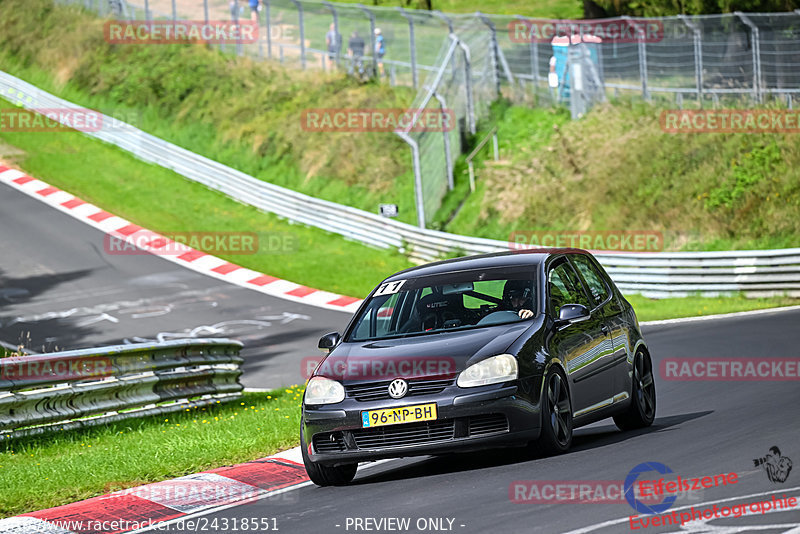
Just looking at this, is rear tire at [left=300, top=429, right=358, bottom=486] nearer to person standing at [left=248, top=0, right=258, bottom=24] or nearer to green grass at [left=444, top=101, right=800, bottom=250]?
green grass at [left=444, top=101, right=800, bottom=250]

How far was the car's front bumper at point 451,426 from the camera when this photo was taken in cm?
834

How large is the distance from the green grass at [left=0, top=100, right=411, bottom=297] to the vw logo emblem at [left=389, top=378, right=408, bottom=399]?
17444 mm

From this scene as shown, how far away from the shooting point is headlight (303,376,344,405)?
8.70 metres

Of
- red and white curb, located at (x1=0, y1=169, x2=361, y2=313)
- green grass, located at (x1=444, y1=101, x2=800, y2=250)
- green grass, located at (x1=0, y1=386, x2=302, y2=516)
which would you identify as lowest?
red and white curb, located at (x1=0, y1=169, x2=361, y2=313)

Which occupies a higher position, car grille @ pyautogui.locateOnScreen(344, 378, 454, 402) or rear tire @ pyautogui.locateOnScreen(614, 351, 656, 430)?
car grille @ pyautogui.locateOnScreen(344, 378, 454, 402)

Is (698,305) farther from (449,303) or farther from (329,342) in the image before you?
(329,342)

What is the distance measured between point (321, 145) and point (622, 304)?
1009 inches

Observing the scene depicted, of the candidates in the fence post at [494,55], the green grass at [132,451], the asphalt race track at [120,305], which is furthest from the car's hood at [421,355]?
the fence post at [494,55]

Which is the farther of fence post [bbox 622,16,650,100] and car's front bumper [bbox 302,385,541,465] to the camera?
fence post [bbox 622,16,650,100]

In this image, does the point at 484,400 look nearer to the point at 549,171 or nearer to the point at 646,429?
the point at 646,429

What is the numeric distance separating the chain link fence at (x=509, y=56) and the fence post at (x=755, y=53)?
0.03 metres

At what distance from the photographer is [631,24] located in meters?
28.6

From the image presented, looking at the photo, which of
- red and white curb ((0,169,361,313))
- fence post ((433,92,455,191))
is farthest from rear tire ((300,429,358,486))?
fence post ((433,92,455,191))

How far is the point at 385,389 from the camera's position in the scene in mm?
8508
